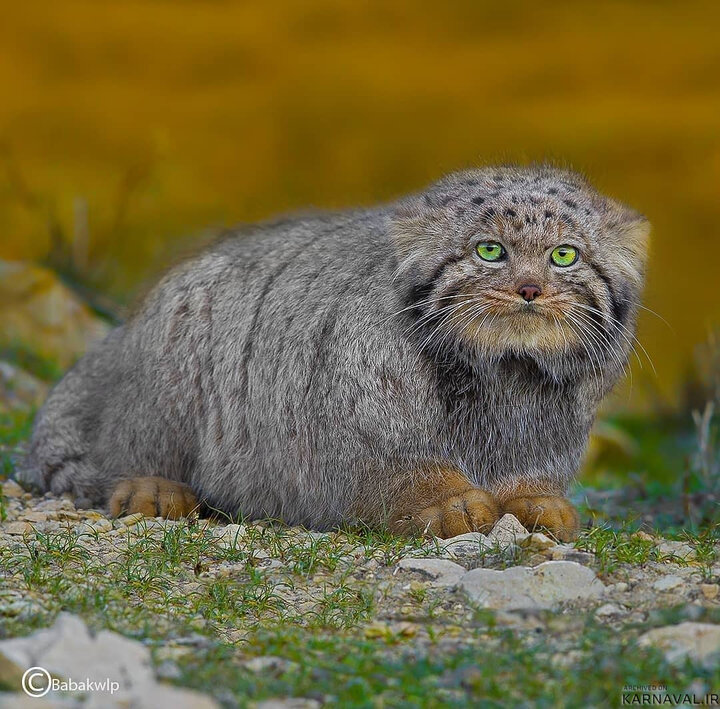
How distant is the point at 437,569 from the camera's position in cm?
522

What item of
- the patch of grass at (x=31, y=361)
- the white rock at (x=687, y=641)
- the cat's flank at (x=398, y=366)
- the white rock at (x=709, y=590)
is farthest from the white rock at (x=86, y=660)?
the patch of grass at (x=31, y=361)

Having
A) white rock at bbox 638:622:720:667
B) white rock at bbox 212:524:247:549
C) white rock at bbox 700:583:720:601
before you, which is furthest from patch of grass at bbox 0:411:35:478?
white rock at bbox 638:622:720:667

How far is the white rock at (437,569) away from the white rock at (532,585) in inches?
3.8

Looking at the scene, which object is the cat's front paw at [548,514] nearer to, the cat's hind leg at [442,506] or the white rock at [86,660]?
the cat's hind leg at [442,506]

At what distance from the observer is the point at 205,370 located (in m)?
7.18

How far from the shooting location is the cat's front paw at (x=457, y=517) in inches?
227

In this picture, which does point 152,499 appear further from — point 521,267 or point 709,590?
point 709,590

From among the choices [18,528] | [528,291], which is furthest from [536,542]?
[18,528]

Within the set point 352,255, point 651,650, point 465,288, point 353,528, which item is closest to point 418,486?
point 353,528

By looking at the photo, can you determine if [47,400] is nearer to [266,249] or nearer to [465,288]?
[266,249]

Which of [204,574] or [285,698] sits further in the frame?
[204,574]

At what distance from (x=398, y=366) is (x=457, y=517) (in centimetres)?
88

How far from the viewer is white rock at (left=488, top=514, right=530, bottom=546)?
5539mm

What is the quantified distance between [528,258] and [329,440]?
1.49 meters
